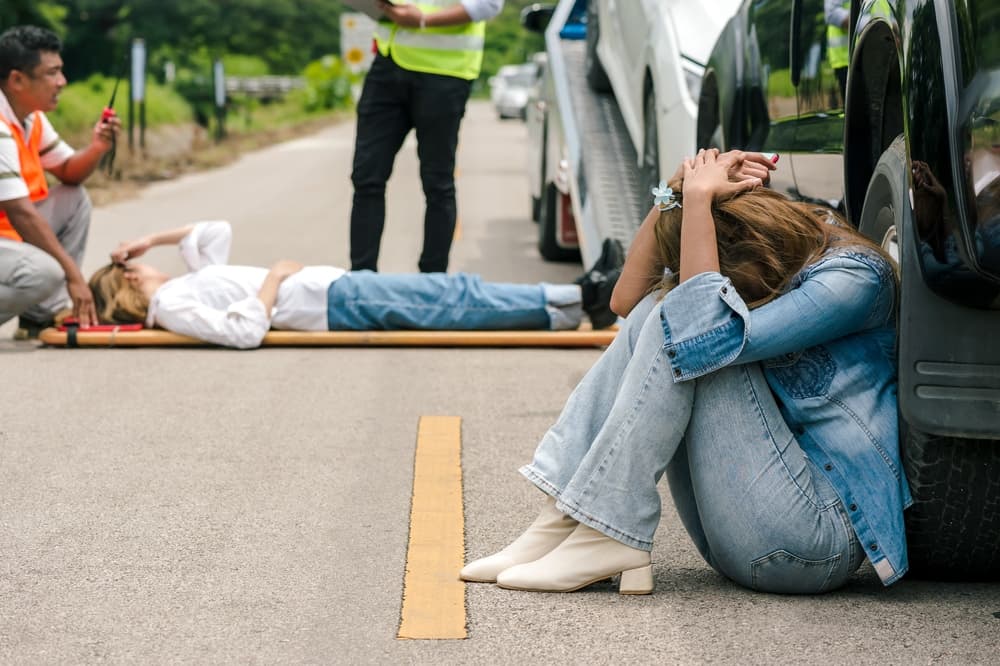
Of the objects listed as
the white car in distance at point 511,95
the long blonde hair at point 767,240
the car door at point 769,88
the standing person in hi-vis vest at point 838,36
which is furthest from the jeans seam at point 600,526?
the white car in distance at point 511,95

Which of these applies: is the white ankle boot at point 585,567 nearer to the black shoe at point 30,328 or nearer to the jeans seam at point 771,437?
the jeans seam at point 771,437

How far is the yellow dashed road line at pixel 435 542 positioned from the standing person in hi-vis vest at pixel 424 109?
2.56m

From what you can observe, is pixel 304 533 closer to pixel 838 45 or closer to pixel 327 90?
pixel 838 45

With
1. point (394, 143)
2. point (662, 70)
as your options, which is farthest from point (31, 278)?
point (662, 70)

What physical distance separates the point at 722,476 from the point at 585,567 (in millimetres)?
366

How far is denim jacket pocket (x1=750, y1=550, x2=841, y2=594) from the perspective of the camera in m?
3.33

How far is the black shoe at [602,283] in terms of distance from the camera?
6.79 metres

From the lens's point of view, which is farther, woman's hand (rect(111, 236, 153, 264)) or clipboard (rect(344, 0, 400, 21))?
clipboard (rect(344, 0, 400, 21))

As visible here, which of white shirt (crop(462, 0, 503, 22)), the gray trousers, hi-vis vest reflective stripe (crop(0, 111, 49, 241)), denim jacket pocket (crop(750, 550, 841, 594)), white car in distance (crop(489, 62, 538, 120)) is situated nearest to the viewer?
denim jacket pocket (crop(750, 550, 841, 594))

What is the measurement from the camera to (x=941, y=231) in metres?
3.06

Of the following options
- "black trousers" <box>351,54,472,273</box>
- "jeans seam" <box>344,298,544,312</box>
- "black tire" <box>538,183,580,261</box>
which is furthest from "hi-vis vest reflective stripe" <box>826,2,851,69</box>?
"black tire" <box>538,183,580,261</box>

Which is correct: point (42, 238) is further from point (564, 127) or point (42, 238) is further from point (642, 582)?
point (642, 582)

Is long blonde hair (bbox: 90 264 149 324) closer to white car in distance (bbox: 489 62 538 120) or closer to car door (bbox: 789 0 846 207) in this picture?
car door (bbox: 789 0 846 207)

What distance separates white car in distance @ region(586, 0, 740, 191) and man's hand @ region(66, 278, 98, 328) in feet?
8.47
